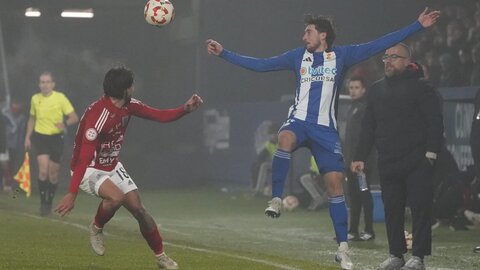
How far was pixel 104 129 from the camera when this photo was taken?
33.3 ft

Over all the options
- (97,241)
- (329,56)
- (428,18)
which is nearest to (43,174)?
(97,241)

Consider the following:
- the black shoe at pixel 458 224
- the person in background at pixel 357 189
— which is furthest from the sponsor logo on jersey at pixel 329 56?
the black shoe at pixel 458 224

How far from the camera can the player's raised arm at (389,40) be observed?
10422 millimetres

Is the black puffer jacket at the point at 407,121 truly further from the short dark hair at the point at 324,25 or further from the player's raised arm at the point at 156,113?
the player's raised arm at the point at 156,113

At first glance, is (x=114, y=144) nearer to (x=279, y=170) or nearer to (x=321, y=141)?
(x=279, y=170)

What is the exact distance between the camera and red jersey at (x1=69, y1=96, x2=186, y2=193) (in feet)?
33.0

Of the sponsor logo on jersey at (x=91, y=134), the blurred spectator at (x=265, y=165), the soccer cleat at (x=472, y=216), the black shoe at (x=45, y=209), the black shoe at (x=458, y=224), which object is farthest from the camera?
the blurred spectator at (x=265, y=165)

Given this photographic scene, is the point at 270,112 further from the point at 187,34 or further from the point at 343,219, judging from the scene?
the point at 343,219

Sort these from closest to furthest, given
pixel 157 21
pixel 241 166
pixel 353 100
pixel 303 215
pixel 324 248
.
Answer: pixel 157 21 < pixel 324 248 < pixel 353 100 < pixel 303 215 < pixel 241 166

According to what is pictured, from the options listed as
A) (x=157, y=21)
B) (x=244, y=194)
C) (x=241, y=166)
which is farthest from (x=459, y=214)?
(x=241, y=166)

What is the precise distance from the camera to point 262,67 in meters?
10.8

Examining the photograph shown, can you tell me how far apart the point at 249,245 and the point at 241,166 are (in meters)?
13.2

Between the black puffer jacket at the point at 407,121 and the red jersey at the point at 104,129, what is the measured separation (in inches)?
77.1

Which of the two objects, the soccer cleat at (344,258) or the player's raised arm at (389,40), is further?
the player's raised arm at (389,40)
